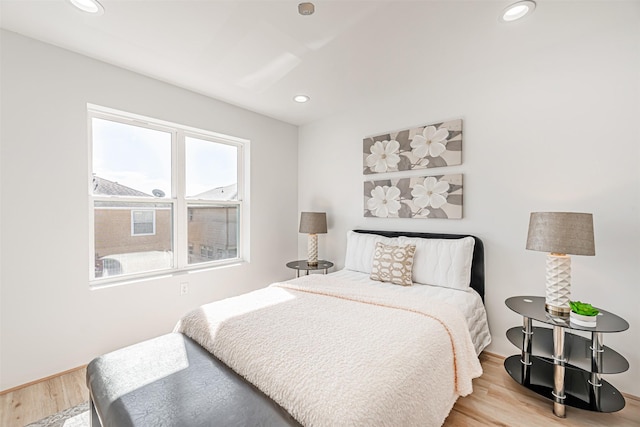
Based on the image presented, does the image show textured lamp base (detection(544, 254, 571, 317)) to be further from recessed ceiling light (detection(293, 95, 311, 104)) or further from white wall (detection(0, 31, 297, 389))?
white wall (detection(0, 31, 297, 389))

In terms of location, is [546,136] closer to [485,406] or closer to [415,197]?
[415,197]

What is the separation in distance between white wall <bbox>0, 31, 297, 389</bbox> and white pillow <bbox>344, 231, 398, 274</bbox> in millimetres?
1797

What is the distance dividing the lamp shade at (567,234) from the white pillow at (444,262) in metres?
0.65

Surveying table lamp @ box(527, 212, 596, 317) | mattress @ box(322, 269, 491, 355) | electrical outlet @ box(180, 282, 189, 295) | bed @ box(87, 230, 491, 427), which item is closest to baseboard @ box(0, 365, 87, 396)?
electrical outlet @ box(180, 282, 189, 295)

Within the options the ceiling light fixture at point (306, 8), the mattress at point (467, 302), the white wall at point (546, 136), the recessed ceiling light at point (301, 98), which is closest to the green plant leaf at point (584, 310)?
the white wall at point (546, 136)

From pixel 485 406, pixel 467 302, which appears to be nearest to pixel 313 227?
pixel 467 302

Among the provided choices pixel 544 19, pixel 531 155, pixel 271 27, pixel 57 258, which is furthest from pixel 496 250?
pixel 57 258

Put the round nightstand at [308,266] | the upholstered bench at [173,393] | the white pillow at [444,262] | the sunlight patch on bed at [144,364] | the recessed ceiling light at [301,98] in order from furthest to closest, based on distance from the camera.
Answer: the round nightstand at [308,266] < the recessed ceiling light at [301,98] < the white pillow at [444,262] < the sunlight patch on bed at [144,364] < the upholstered bench at [173,393]

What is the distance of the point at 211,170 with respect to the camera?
3223mm

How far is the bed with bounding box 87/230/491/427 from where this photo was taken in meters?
1.06

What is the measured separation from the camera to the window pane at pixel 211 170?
304cm

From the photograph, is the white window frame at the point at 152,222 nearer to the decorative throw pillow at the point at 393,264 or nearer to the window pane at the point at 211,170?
the window pane at the point at 211,170

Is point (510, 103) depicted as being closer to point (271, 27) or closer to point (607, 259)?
point (607, 259)

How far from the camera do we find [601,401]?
1.63m
